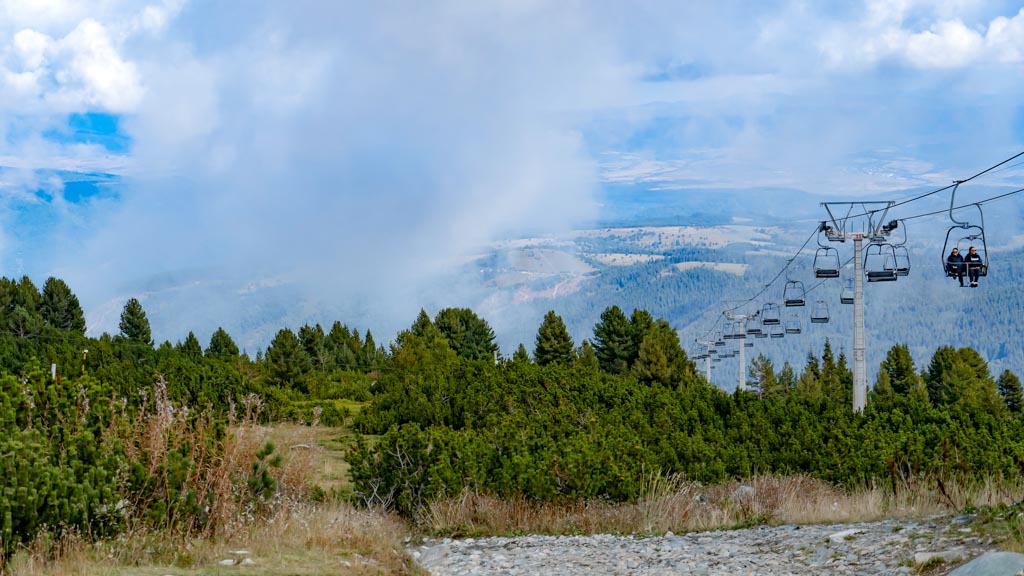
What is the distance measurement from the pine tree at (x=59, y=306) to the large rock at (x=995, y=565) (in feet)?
245

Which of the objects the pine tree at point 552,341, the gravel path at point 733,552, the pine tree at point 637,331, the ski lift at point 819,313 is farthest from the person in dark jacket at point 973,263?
the pine tree at point 552,341

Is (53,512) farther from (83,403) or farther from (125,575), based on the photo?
(83,403)

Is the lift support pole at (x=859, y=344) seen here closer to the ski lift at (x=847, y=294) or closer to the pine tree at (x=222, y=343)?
the ski lift at (x=847, y=294)

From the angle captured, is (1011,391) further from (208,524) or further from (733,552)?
(208,524)

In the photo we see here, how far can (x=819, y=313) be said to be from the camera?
32938mm

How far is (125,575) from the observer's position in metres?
6.60

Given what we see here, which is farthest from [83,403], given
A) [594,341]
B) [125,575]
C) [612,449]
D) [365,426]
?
[594,341]

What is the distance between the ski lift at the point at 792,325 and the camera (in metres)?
35.8

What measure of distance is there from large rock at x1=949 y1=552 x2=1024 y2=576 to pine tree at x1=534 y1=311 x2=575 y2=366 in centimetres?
5892

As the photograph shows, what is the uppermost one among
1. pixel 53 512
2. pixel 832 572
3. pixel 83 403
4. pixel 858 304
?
pixel 858 304

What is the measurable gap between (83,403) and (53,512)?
77.8 inches

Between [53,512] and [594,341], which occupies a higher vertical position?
[594,341]

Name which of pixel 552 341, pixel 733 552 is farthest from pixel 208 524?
pixel 552 341

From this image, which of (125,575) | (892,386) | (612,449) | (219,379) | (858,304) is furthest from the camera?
(892,386)
